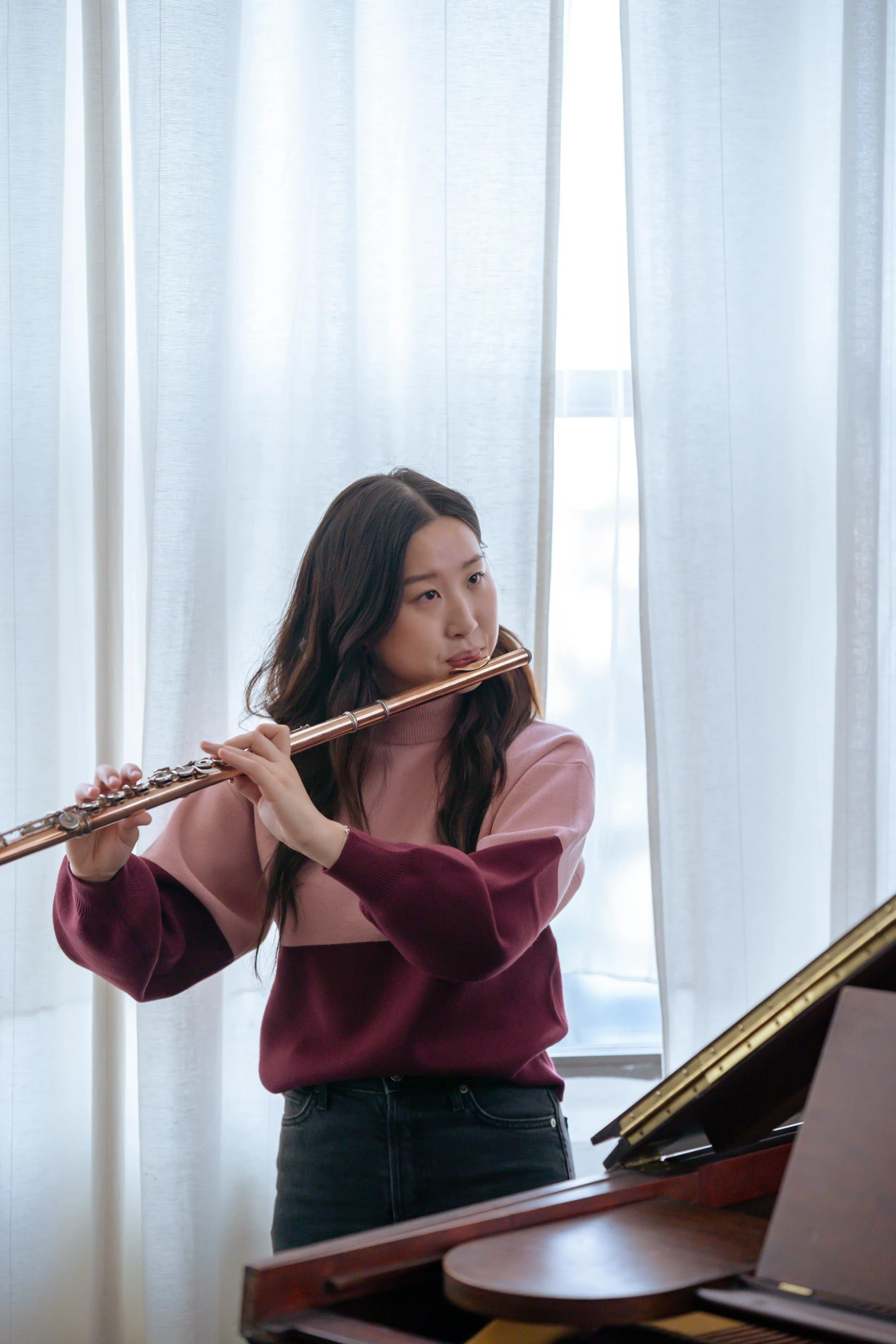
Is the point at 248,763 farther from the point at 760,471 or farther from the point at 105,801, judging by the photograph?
the point at 760,471

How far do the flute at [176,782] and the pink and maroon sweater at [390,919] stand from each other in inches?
2.8

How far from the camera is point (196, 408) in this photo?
1884 mm

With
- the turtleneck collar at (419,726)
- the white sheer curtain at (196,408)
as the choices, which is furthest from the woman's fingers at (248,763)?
the white sheer curtain at (196,408)

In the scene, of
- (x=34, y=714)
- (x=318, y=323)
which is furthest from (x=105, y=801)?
(x=318, y=323)

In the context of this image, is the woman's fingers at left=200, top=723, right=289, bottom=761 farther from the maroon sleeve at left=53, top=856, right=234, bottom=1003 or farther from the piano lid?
the piano lid

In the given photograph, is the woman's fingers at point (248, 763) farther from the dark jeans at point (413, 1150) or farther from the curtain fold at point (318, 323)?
the curtain fold at point (318, 323)

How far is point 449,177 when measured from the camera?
1.92 meters

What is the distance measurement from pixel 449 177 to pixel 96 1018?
1.46m

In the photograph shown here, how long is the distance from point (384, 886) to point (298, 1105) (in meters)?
0.35

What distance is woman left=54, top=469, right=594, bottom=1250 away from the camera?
1241 mm

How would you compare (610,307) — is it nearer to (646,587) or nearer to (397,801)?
(646,587)

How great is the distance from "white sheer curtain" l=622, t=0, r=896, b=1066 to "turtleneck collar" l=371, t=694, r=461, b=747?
1.91ft

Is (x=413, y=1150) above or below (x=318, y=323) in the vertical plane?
below

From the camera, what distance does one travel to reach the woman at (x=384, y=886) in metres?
1.24
